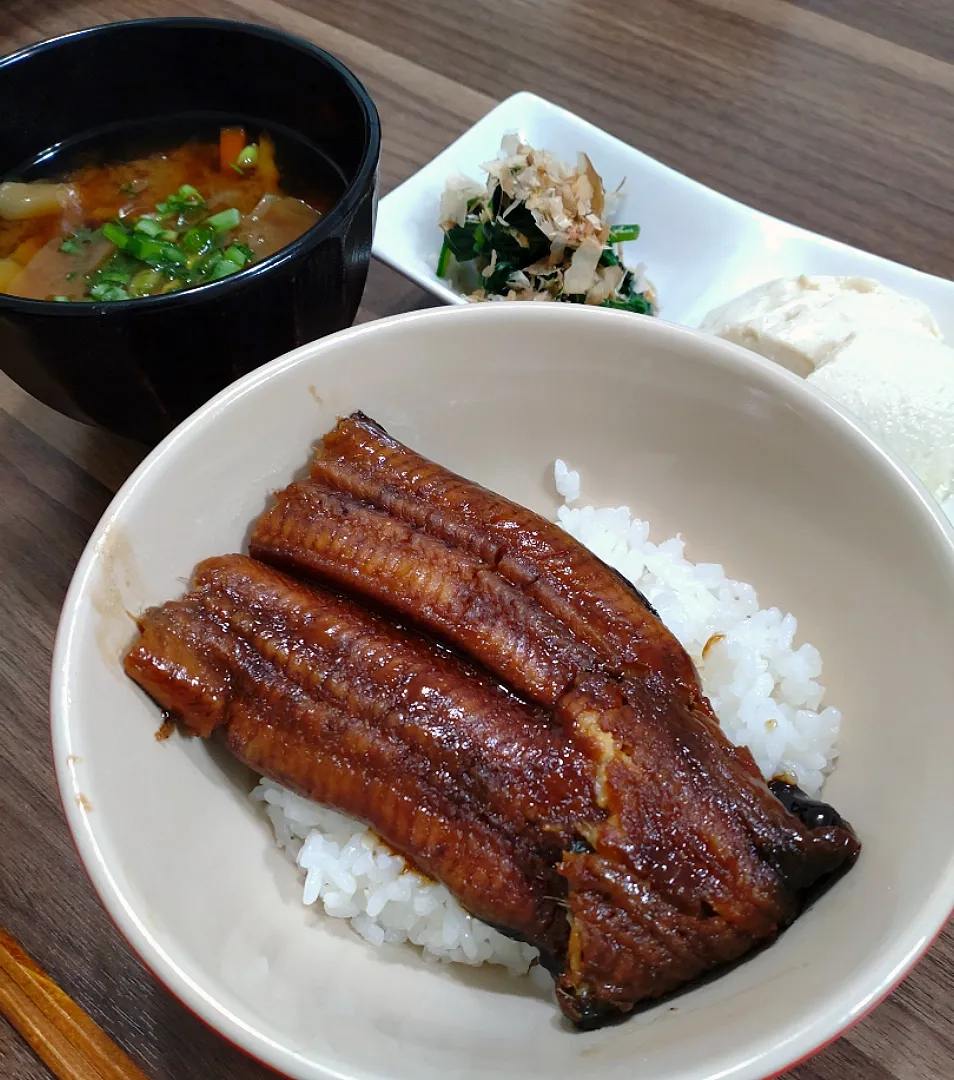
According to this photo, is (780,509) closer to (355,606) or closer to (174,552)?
(355,606)

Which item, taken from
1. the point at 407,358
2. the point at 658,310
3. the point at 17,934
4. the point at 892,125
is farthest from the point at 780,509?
the point at 892,125

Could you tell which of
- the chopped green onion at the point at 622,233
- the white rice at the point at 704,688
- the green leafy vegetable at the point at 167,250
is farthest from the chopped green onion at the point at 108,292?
the chopped green onion at the point at 622,233

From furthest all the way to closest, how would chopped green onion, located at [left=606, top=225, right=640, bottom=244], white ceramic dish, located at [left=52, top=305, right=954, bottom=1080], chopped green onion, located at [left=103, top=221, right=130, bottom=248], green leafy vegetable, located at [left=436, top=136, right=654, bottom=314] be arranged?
chopped green onion, located at [left=606, top=225, right=640, bottom=244] → green leafy vegetable, located at [left=436, top=136, right=654, bottom=314] → chopped green onion, located at [left=103, top=221, right=130, bottom=248] → white ceramic dish, located at [left=52, top=305, right=954, bottom=1080]

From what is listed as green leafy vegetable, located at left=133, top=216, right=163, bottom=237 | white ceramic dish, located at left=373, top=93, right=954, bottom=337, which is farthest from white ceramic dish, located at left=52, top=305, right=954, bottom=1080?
white ceramic dish, located at left=373, top=93, right=954, bottom=337

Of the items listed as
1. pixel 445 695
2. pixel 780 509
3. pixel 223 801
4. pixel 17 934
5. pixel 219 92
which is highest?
pixel 219 92

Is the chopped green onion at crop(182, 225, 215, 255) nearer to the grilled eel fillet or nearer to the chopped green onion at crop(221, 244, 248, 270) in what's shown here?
the chopped green onion at crop(221, 244, 248, 270)

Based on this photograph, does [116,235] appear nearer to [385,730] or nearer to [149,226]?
[149,226]

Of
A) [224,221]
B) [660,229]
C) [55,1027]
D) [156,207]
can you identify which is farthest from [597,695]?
[660,229]
